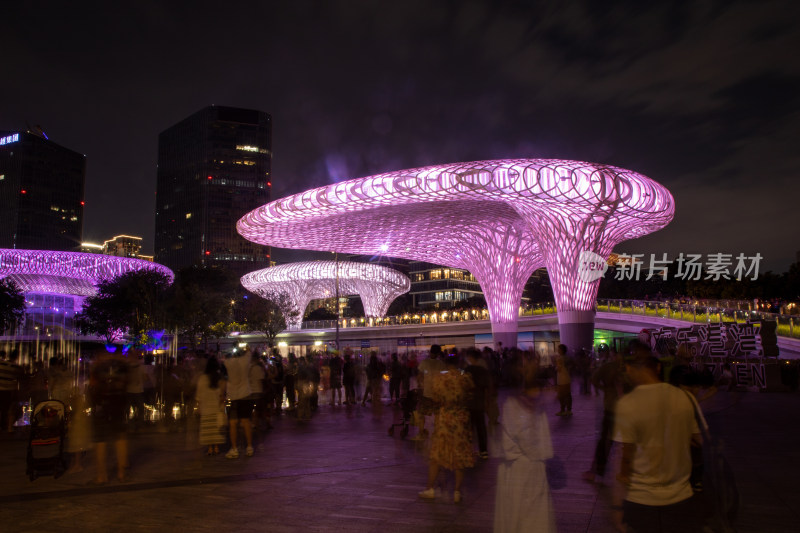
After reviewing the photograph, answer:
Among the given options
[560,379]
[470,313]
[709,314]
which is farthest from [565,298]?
[470,313]

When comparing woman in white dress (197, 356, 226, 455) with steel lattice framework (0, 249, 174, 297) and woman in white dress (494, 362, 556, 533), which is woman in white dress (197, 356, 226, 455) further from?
steel lattice framework (0, 249, 174, 297)

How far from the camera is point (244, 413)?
9375 millimetres

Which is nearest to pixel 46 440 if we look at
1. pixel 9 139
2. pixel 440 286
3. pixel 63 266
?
pixel 63 266

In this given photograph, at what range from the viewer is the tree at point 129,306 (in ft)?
160

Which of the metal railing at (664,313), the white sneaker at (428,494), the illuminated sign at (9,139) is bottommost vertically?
the white sneaker at (428,494)

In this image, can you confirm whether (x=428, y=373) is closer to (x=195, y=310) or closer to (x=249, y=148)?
(x=195, y=310)

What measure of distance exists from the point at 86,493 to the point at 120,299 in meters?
50.4

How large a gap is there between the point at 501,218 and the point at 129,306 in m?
34.6

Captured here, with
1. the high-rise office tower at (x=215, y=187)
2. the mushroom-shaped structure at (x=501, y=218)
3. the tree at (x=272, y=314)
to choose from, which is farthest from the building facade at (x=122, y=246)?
the mushroom-shaped structure at (x=501, y=218)

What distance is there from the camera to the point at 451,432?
6.36m

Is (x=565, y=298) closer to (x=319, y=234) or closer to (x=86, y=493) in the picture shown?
(x=319, y=234)

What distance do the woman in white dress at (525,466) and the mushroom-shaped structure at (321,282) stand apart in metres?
63.5

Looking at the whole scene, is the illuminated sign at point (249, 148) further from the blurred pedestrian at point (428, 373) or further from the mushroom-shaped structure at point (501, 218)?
the blurred pedestrian at point (428, 373)

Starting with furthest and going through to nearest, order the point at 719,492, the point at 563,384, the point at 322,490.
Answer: the point at 563,384
the point at 322,490
the point at 719,492
